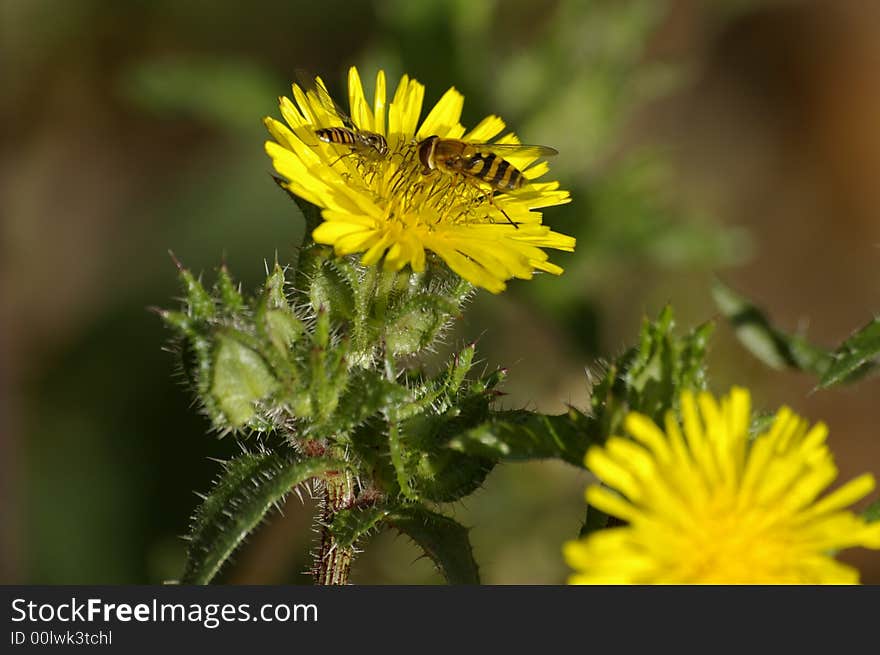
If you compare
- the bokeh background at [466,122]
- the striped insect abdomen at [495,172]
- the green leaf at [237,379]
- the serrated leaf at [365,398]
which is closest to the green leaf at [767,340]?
the striped insect abdomen at [495,172]

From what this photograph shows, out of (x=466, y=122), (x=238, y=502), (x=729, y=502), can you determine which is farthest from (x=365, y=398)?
(x=466, y=122)

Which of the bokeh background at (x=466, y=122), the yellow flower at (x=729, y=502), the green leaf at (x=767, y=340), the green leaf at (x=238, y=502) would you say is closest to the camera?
the yellow flower at (x=729, y=502)

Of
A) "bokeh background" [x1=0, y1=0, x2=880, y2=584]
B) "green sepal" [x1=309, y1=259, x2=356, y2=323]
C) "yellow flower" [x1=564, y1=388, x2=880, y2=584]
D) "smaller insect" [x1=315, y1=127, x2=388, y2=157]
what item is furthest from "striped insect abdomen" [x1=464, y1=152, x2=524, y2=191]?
"bokeh background" [x1=0, y1=0, x2=880, y2=584]

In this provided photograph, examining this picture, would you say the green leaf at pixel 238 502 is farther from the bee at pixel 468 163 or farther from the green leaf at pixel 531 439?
the bee at pixel 468 163

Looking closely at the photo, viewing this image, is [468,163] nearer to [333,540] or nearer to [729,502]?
[333,540]

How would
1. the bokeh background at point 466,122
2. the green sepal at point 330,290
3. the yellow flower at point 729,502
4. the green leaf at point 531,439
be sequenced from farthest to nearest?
1. the bokeh background at point 466,122
2. the green sepal at point 330,290
3. the green leaf at point 531,439
4. the yellow flower at point 729,502

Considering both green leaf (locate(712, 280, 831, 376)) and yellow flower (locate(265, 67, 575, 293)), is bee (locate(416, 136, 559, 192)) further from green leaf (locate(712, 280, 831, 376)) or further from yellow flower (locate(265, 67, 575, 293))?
green leaf (locate(712, 280, 831, 376))
